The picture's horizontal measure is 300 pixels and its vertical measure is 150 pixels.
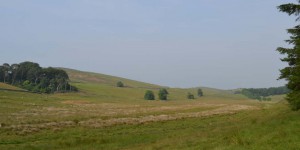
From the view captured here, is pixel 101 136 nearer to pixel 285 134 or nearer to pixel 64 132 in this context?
pixel 64 132

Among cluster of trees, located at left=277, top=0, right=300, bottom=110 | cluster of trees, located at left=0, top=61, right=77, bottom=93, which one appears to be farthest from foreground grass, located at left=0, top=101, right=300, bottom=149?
cluster of trees, located at left=0, top=61, right=77, bottom=93

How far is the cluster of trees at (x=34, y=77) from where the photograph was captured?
16738 centimetres

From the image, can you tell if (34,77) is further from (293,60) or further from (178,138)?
(293,60)

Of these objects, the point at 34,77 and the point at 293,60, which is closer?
the point at 293,60

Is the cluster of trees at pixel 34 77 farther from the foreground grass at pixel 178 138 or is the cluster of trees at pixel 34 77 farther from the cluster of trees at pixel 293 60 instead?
the cluster of trees at pixel 293 60

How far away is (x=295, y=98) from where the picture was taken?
23562 millimetres

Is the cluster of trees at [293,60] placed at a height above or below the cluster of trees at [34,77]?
below

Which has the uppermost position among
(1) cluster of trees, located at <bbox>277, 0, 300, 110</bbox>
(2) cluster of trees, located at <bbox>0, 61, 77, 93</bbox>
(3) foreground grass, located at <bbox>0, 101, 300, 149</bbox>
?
(2) cluster of trees, located at <bbox>0, 61, 77, 93</bbox>

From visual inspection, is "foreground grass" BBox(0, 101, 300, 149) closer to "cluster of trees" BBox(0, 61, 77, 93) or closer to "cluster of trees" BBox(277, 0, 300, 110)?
"cluster of trees" BBox(277, 0, 300, 110)

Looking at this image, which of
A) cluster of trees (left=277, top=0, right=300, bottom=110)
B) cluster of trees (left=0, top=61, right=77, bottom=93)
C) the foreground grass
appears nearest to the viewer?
the foreground grass

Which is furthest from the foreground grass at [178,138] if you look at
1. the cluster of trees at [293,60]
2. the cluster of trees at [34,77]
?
the cluster of trees at [34,77]

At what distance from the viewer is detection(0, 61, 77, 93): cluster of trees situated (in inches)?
6590

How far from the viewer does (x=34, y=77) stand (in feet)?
582

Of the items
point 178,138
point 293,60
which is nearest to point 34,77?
point 178,138
